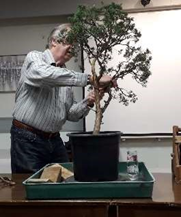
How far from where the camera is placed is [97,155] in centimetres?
114

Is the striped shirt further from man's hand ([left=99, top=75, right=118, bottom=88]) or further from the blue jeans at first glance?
man's hand ([left=99, top=75, right=118, bottom=88])

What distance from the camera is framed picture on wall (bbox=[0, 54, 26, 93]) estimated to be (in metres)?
3.92

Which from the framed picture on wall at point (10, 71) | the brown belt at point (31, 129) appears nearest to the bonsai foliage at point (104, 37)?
the brown belt at point (31, 129)

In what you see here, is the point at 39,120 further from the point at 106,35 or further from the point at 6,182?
the point at 106,35

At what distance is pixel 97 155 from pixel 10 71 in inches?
119

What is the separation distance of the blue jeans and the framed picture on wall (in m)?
2.14

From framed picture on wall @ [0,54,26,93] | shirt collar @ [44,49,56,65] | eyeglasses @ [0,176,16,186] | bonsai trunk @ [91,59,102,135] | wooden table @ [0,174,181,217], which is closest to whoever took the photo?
wooden table @ [0,174,181,217]

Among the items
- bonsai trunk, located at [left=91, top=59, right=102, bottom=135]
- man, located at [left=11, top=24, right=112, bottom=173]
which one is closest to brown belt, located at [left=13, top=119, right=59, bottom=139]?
man, located at [left=11, top=24, right=112, bottom=173]

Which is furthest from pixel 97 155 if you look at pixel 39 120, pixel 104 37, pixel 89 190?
pixel 39 120

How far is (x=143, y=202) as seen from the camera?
39.8 inches

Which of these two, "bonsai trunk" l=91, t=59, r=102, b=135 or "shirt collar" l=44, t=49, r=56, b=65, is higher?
"shirt collar" l=44, t=49, r=56, b=65

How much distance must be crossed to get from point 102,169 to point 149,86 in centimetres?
250

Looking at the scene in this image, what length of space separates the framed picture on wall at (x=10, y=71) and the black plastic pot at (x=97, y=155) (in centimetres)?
293
